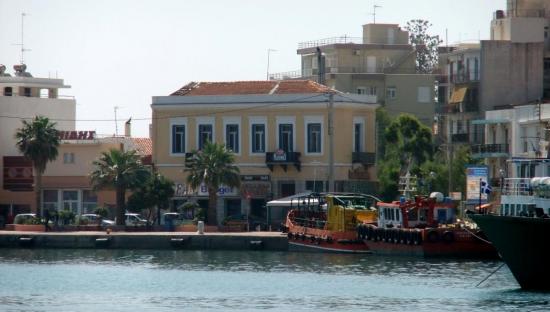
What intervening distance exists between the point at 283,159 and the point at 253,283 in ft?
118

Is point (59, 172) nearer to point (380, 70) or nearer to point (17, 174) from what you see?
point (17, 174)

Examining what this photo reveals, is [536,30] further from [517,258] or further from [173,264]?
[517,258]

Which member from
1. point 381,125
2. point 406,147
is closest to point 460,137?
point 406,147

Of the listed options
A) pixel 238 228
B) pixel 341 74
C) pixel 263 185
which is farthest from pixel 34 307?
pixel 341 74

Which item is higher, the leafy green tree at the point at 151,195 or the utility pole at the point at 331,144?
the utility pole at the point at 331,144

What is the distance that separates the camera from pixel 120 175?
108188 mm

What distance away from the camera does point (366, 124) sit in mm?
113250

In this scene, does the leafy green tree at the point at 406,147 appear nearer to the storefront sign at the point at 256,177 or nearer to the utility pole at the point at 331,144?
the storefront sign at the point at 256,177

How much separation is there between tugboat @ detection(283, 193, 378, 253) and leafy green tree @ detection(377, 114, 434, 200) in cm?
1887

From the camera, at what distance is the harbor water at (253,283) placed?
217ft

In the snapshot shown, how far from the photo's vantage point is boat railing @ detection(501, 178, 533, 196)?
7138cm

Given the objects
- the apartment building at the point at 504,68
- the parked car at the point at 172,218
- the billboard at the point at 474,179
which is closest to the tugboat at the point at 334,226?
the billboard at the point at 474,179

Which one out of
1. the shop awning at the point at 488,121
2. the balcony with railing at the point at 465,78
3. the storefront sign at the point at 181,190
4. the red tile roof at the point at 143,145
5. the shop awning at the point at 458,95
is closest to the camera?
the shop awning at the point at 488,121

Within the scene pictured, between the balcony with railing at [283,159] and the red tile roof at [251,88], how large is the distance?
4.05 meters
